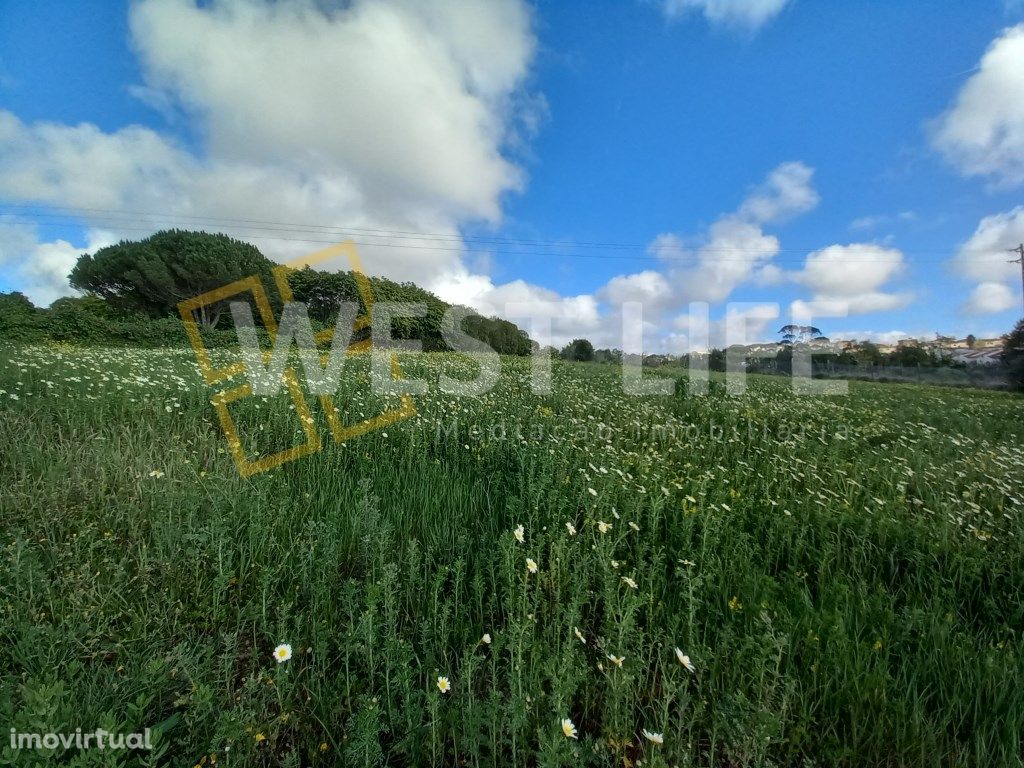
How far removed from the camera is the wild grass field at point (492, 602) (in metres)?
1.45

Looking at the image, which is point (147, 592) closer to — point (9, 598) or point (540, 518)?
point (9, 598)

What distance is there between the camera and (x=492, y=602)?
202 cm

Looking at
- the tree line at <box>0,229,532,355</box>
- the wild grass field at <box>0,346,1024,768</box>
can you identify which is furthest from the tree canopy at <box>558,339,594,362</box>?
the wild grass field at <box>0,346,1024,768</box>

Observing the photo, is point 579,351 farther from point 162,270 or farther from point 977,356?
point 162,270

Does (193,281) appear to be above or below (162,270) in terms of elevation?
below

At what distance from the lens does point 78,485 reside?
2.80 metres

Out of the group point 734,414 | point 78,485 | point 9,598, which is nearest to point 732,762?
point 9,598

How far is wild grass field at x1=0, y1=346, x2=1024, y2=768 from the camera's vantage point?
1452 millimetres

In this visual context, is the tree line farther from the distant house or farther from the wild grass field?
the distant house

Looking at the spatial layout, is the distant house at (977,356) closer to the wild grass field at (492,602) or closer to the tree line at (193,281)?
the tree line at (193,281)

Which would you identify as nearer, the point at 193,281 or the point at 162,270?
the point at 162,270

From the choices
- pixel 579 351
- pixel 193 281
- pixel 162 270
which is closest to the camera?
→ pixel 579 351

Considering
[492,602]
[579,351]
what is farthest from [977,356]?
[492,602]

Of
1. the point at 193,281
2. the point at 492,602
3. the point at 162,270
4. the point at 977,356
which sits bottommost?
the point at 492,602
